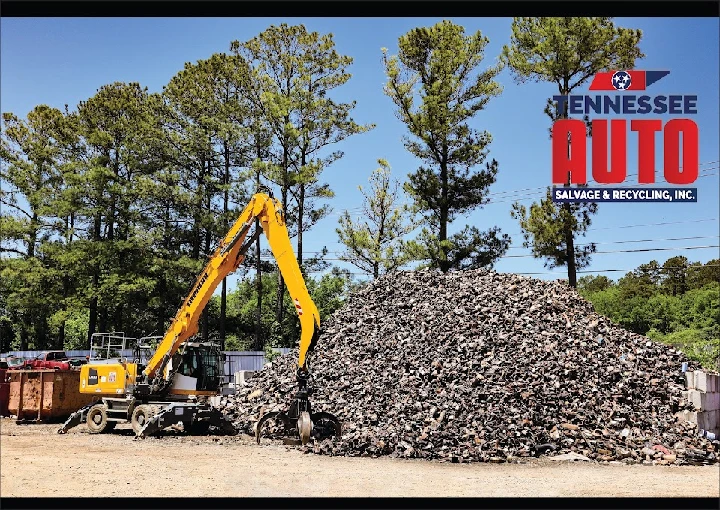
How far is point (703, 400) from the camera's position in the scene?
45.9 ft

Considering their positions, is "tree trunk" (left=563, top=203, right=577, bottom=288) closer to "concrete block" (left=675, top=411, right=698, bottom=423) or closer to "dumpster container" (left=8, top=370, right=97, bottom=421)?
"concrete block" (left=675, top=411, right=698, bottom=423)

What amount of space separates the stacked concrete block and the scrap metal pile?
281 mm

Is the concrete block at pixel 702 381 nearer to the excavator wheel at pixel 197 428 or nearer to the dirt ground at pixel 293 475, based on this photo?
the dirt ground at pixel 293 475

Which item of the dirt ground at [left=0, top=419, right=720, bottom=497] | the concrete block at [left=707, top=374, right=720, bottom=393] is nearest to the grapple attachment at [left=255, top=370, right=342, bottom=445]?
the dirt ground at [left=0, top=419, right=720, bottom=497]

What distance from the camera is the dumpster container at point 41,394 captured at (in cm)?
1931

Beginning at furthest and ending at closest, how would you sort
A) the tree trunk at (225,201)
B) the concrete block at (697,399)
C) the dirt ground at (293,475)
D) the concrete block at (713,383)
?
the tree trunk at (225,201), the concrete block at (713,383), the concrete block at (697,399), the dirt ground at (293,475)

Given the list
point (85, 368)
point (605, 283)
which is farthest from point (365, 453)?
point (605, 283)

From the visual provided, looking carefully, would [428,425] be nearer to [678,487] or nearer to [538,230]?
[678,487]

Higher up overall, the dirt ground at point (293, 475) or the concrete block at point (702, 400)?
the concrete block at point (702, 400)

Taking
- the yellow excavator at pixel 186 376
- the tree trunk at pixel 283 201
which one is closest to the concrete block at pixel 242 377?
the yellow excavator at pixel 186 376

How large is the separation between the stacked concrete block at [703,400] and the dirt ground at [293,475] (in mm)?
2280

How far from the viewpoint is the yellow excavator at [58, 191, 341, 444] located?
14273 millimetres

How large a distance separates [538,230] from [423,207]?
6.04 m

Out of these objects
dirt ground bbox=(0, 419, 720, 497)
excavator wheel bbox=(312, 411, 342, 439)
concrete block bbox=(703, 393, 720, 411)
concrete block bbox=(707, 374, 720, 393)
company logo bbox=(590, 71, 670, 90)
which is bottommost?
dirt ground bbox=(0, 419, 720, 497)
